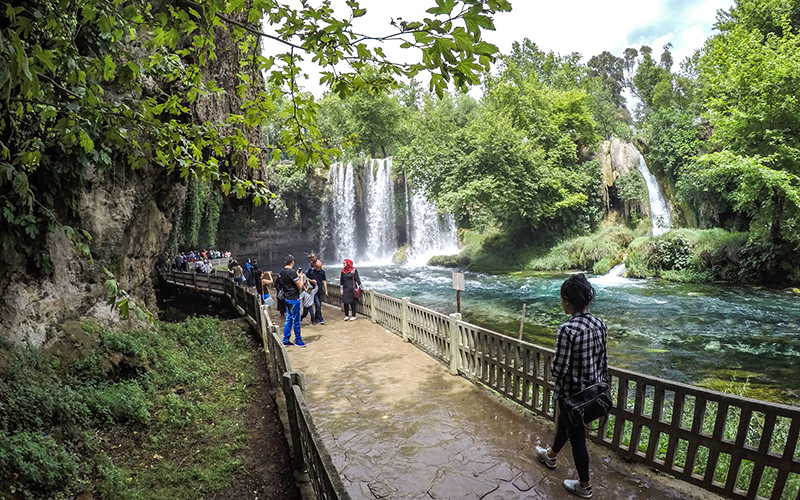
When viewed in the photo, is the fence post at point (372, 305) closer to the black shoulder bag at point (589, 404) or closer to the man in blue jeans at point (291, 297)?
the man in blue jeans at point (291, 297)

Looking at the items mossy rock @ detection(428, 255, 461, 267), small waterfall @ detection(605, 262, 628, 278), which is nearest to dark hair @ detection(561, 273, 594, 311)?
small waterfall @ detection(605, 262, 628, 278)

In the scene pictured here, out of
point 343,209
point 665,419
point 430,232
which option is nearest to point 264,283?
point 665,419

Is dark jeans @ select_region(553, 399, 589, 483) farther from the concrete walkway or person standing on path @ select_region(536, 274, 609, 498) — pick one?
the concrete walkway

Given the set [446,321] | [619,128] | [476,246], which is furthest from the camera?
[619,128]

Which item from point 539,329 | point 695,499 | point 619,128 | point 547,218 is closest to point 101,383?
point 695,499

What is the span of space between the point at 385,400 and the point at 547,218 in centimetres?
2533

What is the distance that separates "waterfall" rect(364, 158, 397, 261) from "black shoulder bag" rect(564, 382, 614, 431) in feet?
115

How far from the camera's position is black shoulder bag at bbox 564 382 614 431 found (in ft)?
12.2

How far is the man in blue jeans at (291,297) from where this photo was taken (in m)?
9.07

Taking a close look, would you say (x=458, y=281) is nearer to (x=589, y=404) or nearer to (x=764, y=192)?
(x=589, y=404)

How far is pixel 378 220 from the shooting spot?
3938 cm

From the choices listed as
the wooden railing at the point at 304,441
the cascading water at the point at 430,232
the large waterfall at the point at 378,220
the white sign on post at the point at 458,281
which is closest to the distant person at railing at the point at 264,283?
the wooden railing at the point at 304,441

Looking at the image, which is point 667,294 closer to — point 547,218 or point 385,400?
point 547,218

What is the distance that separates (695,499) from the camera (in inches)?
152
